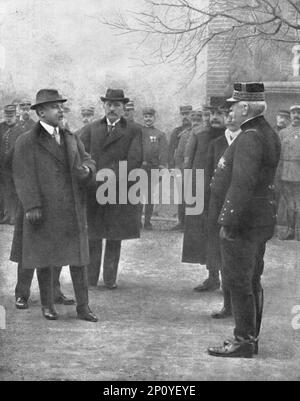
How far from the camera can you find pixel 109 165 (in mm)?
7988

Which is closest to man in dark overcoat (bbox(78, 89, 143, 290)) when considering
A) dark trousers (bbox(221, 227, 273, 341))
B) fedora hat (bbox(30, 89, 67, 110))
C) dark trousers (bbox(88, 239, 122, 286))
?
dark trousers (bbox(88, 239, 122, 286))

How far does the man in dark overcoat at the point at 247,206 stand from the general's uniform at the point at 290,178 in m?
5.84

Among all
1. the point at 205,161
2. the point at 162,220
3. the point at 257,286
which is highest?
the point at 205,161

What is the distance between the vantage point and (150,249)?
33.7ft

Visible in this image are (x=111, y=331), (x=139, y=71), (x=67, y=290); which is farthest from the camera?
(x=139, y=71)

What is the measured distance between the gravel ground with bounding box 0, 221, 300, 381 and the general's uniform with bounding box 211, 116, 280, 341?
1.40 feet

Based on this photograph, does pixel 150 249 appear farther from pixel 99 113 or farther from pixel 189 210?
pixel 99 113

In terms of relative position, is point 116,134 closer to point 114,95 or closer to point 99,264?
point 114,95

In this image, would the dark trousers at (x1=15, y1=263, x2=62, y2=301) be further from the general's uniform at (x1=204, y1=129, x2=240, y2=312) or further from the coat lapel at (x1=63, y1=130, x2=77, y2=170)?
the general's uniform at (x1=204, y1=129, x2=240, y2=312)

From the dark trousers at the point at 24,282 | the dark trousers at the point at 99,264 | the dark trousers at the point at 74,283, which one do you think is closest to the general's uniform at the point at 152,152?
the dark trousers at the point at 99,264

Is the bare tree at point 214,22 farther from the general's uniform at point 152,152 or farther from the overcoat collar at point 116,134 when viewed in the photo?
the overcoat collar at point 116,134

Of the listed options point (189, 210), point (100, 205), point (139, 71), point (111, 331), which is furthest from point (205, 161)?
point (139, 71)

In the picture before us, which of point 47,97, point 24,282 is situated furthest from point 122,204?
point 47,97

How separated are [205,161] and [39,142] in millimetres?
2175
